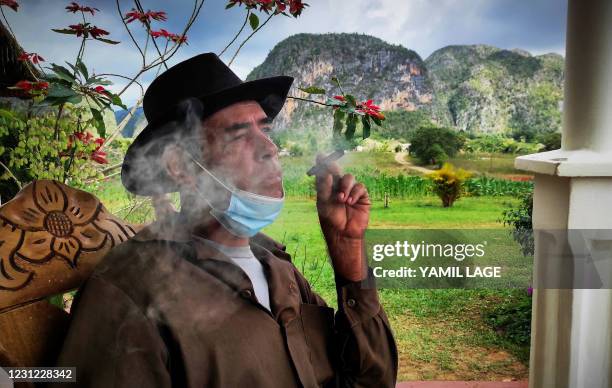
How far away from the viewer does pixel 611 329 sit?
87.2 inches

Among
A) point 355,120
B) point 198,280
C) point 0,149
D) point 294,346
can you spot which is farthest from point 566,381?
point 0,149

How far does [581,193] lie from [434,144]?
7.01 metres

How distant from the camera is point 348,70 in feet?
21.6

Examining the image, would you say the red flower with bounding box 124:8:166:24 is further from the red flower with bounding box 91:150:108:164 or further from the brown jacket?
the brown jacket

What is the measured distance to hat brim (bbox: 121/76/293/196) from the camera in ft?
4.10

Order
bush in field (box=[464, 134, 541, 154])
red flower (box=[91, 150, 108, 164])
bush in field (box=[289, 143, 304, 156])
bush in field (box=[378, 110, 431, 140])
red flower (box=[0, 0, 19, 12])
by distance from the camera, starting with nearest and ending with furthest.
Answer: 1. bush in field (box=[289, 143, 304, 156])
2. red flower (box=[0, 0, 19, 12])
3. red flower (box=[91, 150, 108, 164])
4. bush in field (box=[378, 110, 431, 140])
5. bush in field (box=[464, 134, 541, 154])

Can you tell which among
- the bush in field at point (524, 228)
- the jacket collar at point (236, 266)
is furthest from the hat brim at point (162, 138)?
the bush in field at point (524, 228)

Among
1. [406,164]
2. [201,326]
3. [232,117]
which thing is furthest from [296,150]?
[406,164]

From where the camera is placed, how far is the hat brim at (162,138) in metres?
1.25

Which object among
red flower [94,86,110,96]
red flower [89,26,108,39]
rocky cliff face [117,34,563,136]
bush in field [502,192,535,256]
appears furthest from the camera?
rocky cliff face [117,34,563,136]

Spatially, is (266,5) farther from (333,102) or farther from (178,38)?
(333,102)

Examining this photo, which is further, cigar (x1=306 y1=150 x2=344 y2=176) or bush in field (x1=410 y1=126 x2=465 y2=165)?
bush in field (x1=410 y1=126 x2=465 y2=165)

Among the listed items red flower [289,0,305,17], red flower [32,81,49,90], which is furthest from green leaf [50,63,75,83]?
red flower [289,0,305,17]

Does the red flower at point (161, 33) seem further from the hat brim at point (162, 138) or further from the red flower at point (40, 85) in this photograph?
the hat brim at point (162, 138)
